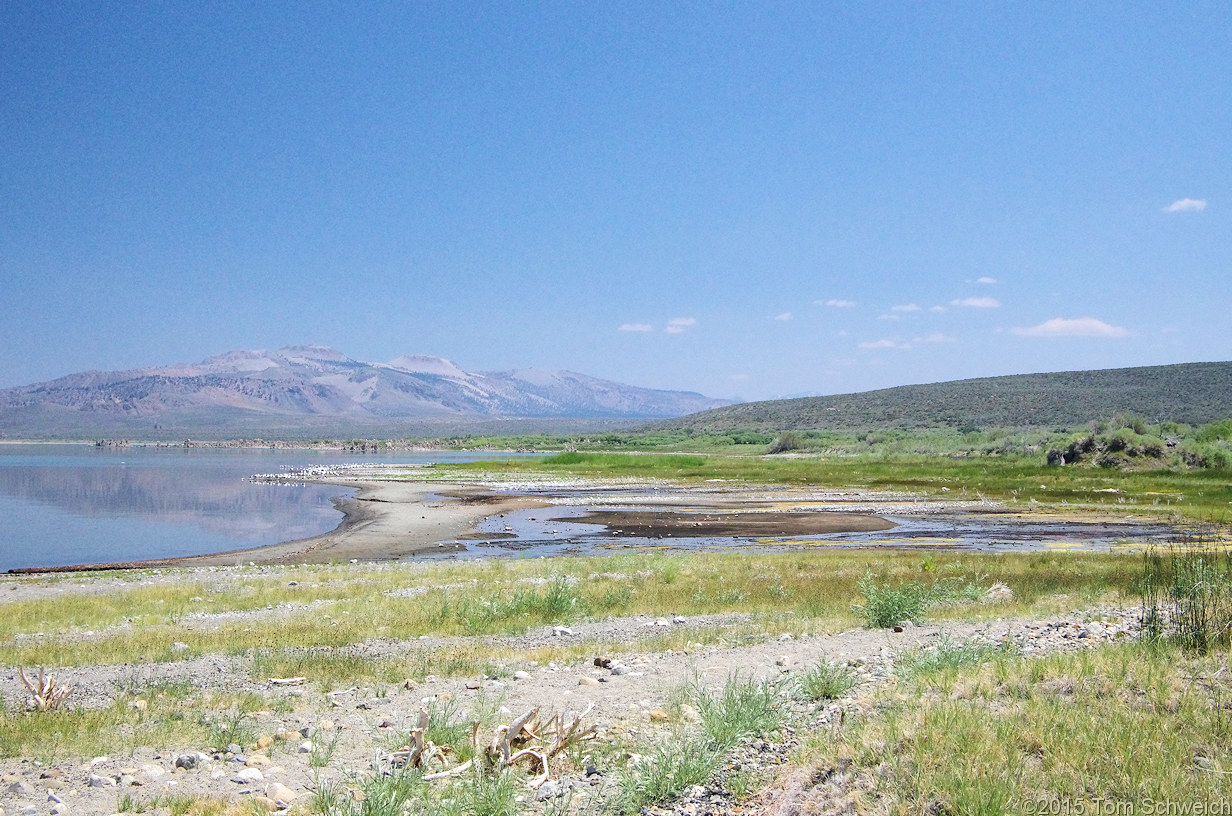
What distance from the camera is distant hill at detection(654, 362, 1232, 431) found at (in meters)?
103

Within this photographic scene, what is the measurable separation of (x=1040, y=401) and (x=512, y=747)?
424 feet

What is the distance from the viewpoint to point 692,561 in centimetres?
2444

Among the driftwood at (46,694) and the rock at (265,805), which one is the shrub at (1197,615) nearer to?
the rock at (265,805)

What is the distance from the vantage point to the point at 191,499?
192 ft

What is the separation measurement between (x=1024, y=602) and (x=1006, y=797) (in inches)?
477

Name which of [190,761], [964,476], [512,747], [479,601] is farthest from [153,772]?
[964,476]

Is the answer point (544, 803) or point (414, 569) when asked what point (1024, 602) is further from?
point (414, 569)

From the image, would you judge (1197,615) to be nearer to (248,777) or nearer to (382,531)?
(248,777)

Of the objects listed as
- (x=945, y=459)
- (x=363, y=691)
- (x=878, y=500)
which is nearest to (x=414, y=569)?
(x=363, y=691)

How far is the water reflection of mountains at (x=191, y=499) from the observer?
43.8 meters

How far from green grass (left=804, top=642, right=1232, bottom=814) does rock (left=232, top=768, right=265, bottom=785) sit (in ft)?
14.9

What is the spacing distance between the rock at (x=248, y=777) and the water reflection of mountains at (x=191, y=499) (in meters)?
33.1

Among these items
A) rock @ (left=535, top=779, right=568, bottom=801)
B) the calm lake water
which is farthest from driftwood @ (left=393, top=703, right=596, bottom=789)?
the calm lake water

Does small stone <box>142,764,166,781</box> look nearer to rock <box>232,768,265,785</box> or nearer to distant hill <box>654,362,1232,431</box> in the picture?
rock <box>232,768,265,785</box>
